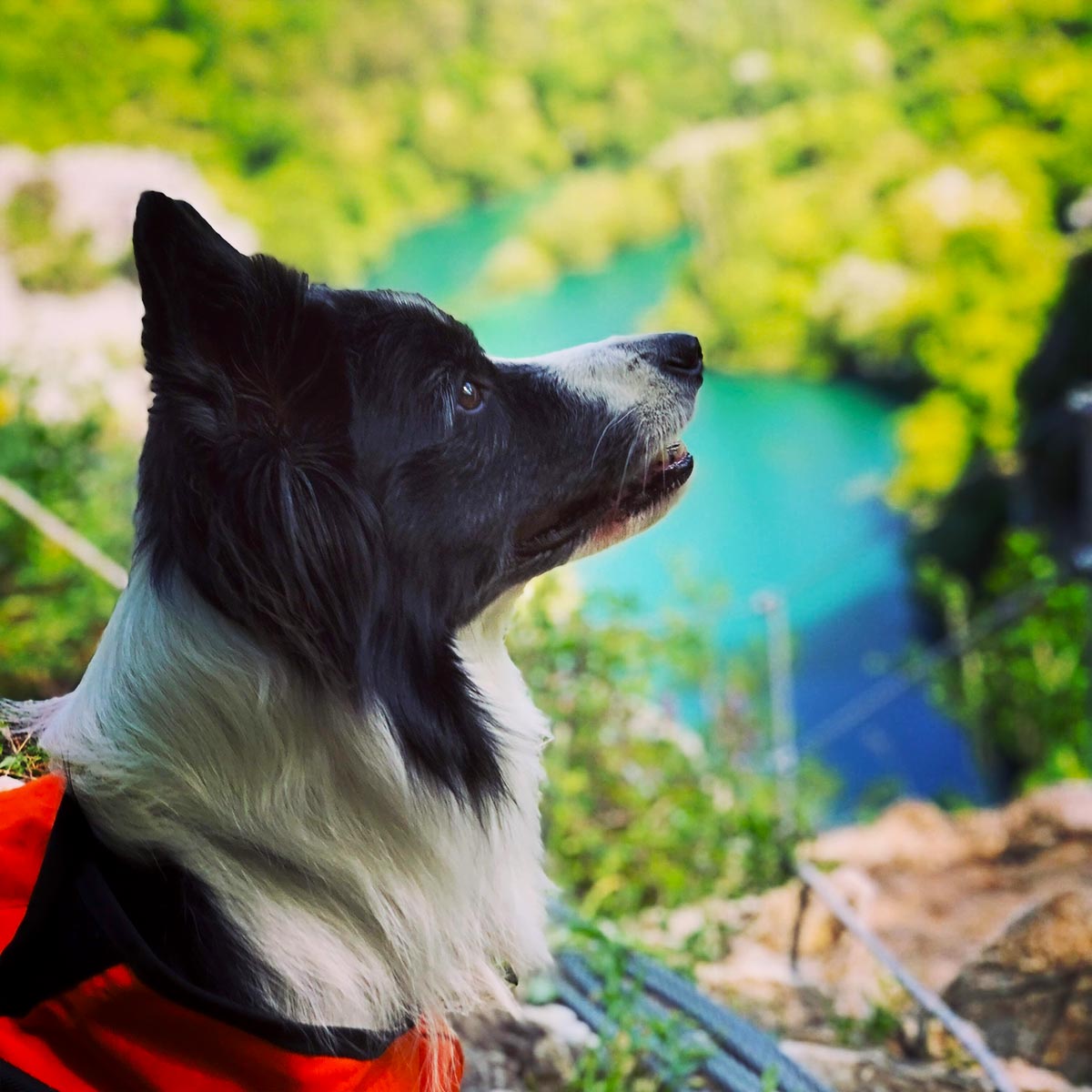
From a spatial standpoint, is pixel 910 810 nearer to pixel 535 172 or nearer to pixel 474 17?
pixel 535 172

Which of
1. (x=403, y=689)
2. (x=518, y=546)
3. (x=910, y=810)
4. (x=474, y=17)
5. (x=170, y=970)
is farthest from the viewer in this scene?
(x=474, y=17)

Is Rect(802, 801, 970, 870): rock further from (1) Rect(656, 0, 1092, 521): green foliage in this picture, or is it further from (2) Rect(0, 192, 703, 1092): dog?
(2) Rect(0, 192, 703, 1092): dog

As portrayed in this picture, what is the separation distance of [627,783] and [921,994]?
141 centimetres

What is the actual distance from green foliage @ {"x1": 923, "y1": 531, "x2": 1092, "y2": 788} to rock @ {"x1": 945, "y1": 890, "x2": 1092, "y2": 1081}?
2117mm

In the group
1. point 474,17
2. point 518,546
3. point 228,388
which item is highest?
point 474,17

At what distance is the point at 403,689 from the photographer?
49.6 inches

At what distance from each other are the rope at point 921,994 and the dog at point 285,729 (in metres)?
1.03

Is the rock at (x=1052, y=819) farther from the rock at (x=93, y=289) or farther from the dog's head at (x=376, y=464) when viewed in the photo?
the rock at (x=93, y=289)

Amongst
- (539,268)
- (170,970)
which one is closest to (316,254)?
(539,268)

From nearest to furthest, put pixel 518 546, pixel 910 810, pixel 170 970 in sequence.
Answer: pixel 170 970 → pixel 518 546 → pixel 910 810

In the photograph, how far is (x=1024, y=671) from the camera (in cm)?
458

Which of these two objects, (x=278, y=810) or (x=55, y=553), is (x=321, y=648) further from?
(x=55, y=553)

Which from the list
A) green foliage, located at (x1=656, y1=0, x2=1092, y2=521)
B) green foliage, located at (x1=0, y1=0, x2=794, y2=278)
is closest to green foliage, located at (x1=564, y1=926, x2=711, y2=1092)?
green foliage, located at (x1=656, y1=0, x2=1092, y2=521)

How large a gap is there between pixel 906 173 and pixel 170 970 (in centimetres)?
469
